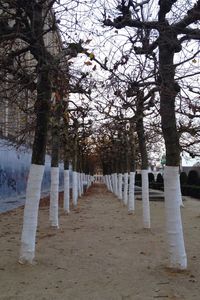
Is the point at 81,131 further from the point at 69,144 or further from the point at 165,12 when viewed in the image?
the point at 165,12

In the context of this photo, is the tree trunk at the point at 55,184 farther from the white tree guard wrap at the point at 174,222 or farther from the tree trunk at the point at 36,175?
the white tree guard wrap at the point at 174,222

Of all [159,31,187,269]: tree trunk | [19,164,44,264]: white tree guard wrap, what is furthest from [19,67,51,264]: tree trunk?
[159,31,187,269]: tree trunk

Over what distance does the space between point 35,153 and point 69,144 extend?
15.4 m

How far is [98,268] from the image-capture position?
29.2 feet

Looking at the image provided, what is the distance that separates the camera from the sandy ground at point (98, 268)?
23.6 ft

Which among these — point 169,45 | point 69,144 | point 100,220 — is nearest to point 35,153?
point 169,45

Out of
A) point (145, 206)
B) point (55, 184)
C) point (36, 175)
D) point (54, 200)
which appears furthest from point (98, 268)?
point (55, 184)

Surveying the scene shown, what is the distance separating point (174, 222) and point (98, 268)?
1605 mm

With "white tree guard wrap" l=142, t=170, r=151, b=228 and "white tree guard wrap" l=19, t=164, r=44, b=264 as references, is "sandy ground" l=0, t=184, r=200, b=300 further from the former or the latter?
"white tree guard wrap" l=142, t=170, r=151, b=228

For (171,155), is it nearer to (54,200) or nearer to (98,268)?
(98,268)

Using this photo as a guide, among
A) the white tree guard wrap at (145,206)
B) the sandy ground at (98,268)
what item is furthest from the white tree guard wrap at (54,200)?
the white tree guard wrap at (145,206)

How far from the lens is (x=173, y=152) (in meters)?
9.03

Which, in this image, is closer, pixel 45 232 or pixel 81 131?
pixel 45 232

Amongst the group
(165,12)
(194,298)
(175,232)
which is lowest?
(194,298)
